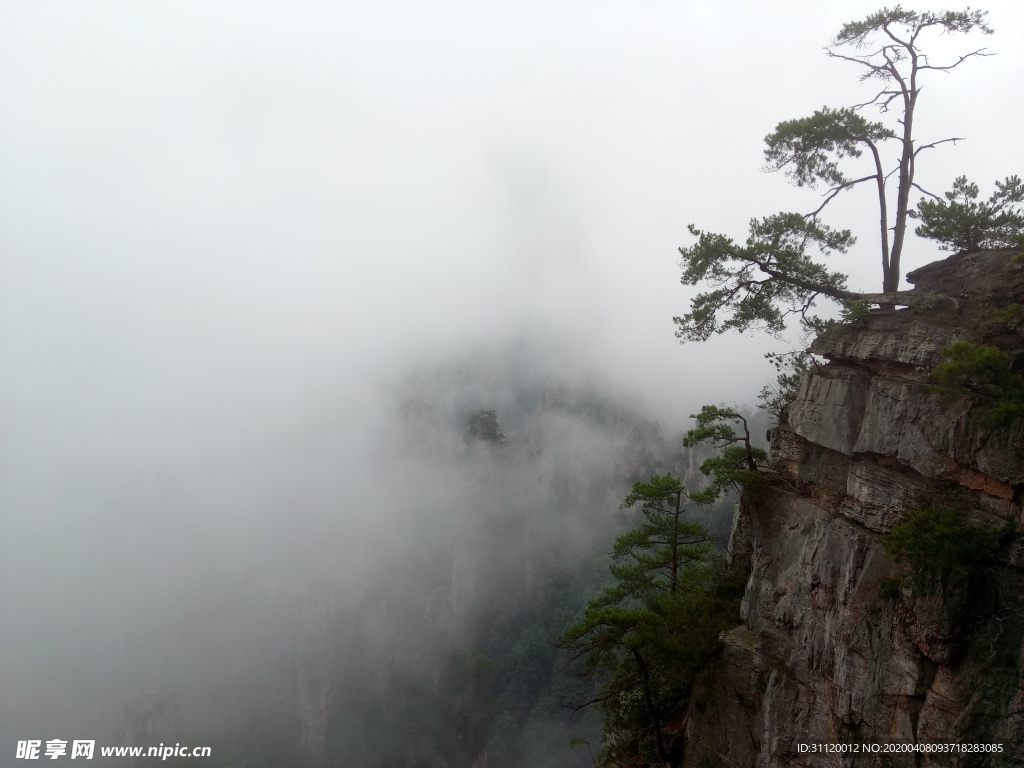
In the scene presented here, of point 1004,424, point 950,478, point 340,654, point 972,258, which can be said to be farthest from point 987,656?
point 340,654

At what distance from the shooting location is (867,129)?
52.2 ft

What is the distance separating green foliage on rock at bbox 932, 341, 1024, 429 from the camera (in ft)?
34.1

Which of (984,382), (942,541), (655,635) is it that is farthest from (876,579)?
(655,635)

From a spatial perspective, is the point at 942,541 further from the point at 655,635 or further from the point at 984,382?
the point at 655,635

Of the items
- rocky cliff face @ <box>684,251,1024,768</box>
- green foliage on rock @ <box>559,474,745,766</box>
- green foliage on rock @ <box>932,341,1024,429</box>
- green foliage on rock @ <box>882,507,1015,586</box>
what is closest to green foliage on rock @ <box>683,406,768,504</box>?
rocky cliff face @ <box>684,251,1024,768</box>

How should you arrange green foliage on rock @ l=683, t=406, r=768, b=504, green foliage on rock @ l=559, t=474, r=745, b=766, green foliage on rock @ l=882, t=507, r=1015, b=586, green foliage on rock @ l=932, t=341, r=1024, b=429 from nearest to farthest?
green foliage on rock @ l=932, t=341, r=1024, b=429, green foliage on rock @ l=882, t=507, r=1015, b=586, green foliage on rock @ l=559, t=474, r=745, b=766, green foliage on rock @ l=683, t=406, r=768, b=504

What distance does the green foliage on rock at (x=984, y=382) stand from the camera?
1039 cm

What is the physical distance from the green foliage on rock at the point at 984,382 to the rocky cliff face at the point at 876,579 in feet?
1.61

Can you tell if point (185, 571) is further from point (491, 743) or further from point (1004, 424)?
point (1004, 424)

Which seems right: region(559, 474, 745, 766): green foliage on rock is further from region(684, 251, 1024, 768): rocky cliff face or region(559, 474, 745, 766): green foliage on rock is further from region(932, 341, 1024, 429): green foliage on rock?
region(932, 341, 1024, 429): green foliage on rock

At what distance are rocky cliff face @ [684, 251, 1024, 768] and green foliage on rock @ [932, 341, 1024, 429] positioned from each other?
0.49m

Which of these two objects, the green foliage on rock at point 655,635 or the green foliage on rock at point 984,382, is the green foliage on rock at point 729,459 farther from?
the green foliage on rock at point 984,382

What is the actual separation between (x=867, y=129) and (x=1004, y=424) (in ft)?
30.2

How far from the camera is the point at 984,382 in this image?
36.1 ft
